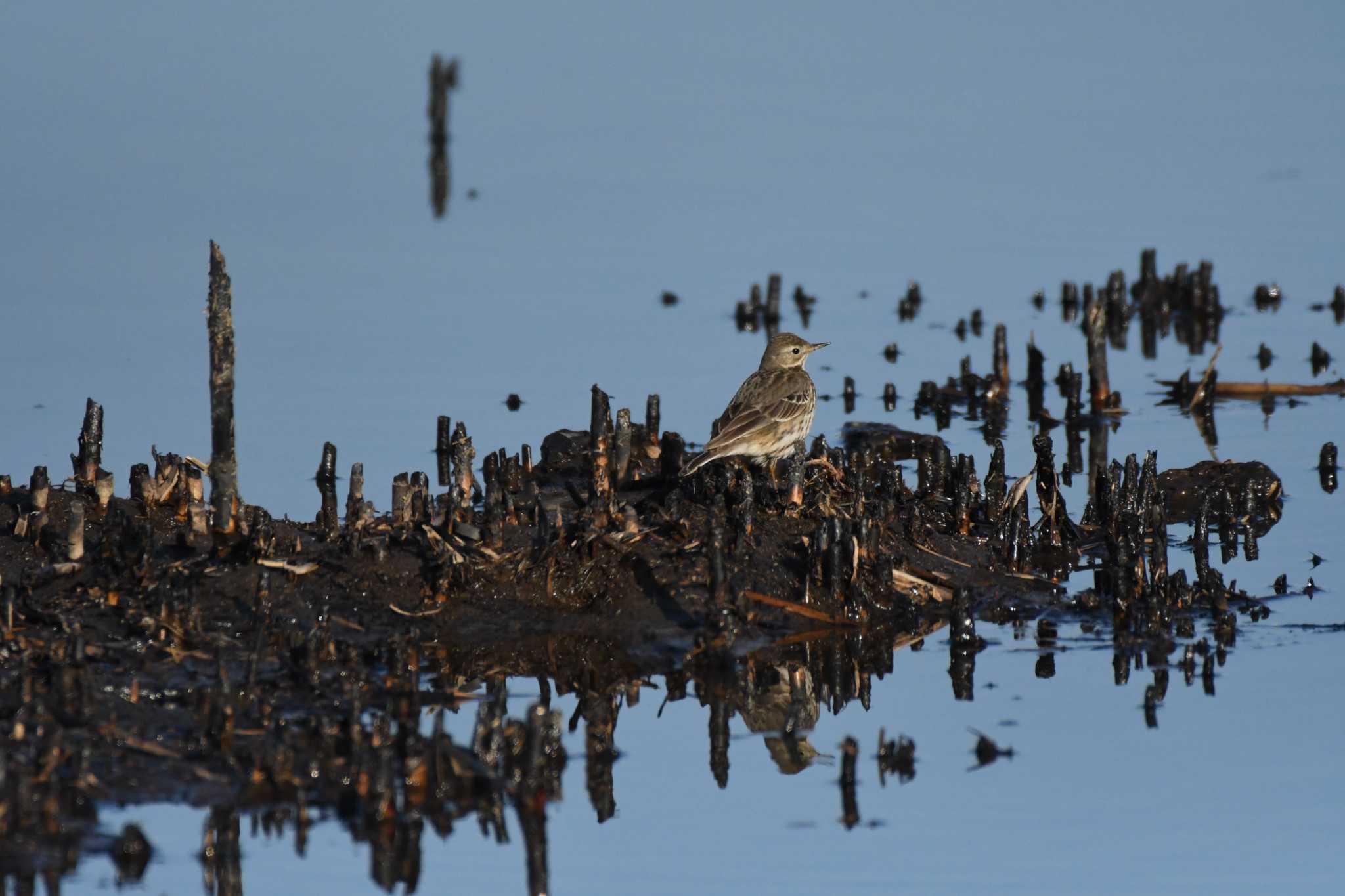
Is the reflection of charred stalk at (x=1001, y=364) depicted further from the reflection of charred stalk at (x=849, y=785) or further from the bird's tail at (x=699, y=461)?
the reflection of charred stalk at (x=849, y=785)

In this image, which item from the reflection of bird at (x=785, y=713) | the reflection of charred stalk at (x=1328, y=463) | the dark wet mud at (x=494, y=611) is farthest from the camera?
the reflection of charred stalk at (x=1328, y=463)

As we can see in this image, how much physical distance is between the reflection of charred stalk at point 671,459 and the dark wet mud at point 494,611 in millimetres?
Answer: 15

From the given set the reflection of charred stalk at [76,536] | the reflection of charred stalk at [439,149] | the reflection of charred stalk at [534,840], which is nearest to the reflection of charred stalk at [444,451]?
the reflection of charred stalk at [76,536]

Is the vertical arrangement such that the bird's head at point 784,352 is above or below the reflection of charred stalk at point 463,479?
above

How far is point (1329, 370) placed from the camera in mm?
18422

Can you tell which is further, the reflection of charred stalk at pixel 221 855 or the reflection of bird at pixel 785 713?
the reflection of bird at pixel 785 713

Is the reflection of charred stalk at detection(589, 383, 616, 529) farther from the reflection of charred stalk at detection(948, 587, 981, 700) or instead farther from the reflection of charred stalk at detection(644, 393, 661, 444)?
the reflection of charred stalk at detection(948, 587, 981, 700)

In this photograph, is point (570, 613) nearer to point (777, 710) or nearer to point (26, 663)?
point (777, 710)

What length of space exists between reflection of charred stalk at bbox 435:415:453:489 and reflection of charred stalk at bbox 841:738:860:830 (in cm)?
527

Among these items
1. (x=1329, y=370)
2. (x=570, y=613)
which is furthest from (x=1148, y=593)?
(x=1329, y=370)

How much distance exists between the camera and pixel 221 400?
38.1 feet

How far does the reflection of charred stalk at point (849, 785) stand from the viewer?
30.6 feet

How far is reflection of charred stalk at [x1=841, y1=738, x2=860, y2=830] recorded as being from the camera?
9.31 metres

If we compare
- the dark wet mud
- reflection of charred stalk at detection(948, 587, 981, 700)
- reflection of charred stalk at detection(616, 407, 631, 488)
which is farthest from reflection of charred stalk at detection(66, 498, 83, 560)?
reflection of charred stalk at detection(948, 587, 981, 700)
